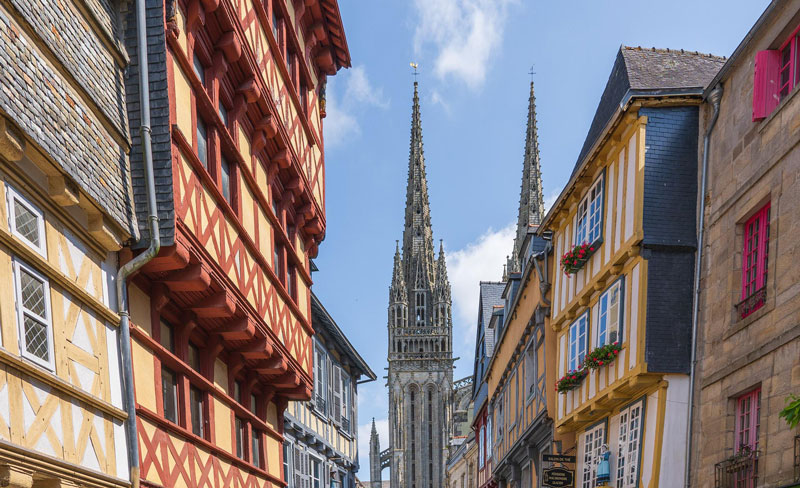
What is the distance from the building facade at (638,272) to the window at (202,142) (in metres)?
5.52

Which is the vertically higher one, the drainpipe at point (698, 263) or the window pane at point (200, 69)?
the window pane at point (200, 69)

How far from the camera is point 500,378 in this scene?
2527 cm

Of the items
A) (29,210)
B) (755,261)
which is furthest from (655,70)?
(29,210)

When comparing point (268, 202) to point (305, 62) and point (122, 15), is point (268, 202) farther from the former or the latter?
point (122, 15)

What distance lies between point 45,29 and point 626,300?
27.5ft

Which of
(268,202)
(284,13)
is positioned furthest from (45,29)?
(284,13)

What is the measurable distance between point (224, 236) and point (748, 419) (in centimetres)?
617

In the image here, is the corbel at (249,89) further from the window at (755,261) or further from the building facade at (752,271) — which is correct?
the window at (755,261)

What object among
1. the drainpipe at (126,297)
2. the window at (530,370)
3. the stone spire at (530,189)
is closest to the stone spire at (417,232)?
the stone spire at (530,189)

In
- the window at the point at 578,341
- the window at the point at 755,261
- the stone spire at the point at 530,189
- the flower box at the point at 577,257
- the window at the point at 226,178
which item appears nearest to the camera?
the window at the point at 755,261

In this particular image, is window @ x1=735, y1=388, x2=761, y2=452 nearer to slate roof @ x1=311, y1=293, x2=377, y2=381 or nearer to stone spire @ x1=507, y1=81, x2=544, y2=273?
slate roof @ x1=311, y1=293, x2=377, y2=381

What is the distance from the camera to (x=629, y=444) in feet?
45.3

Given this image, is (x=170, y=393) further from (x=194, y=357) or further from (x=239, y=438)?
(x=239, y=438)

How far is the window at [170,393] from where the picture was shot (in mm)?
10797
